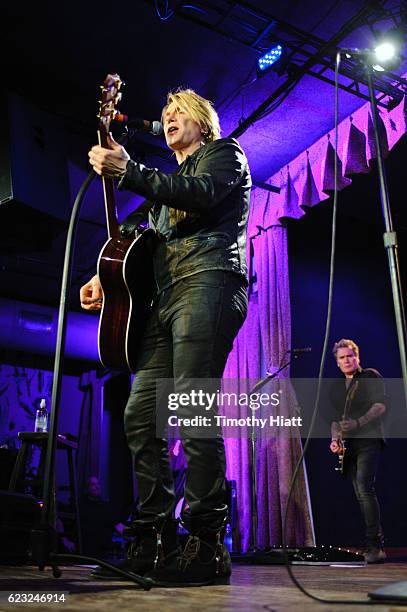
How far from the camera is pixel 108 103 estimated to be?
2.31 metres

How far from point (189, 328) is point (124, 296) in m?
0.32

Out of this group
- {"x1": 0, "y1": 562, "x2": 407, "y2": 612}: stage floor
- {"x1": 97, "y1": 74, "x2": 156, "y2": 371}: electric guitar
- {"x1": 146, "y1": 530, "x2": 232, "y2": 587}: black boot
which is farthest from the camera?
{"x1": 97, "y1": 74, "x2": 156, "y2": 371}: electric guitar

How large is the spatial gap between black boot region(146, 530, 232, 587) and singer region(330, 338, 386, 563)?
2983 mm

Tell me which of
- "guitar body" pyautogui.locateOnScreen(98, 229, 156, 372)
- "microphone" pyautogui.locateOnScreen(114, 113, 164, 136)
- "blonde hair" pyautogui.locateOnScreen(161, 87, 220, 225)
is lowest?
"guitar body" pyautogui.locateOnScreen(98, 229, 156, 372)

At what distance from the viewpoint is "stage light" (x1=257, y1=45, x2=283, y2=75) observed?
16.2 ft

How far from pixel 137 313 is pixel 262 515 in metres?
4.82

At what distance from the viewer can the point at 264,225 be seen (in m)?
7.12

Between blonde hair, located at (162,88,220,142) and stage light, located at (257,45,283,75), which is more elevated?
A: stage light, located at (257,45,283,75)

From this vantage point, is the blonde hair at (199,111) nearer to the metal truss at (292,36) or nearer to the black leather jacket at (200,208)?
the black leather jacket at (200,208)

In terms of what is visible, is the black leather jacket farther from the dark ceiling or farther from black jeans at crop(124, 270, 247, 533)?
the dark ceiling

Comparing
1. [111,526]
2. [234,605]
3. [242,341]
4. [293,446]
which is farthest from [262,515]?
[234,605]

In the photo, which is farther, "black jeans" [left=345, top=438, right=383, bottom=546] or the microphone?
"black jeans" [left=345, top=438, right=383, bottom=546]

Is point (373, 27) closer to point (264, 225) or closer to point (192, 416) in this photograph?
point (264, 225)

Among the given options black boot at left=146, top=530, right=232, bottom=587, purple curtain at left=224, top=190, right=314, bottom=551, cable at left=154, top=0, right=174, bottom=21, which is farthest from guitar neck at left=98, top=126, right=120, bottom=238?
purple curtain at left=224, top=190, right=314, bottom=551
